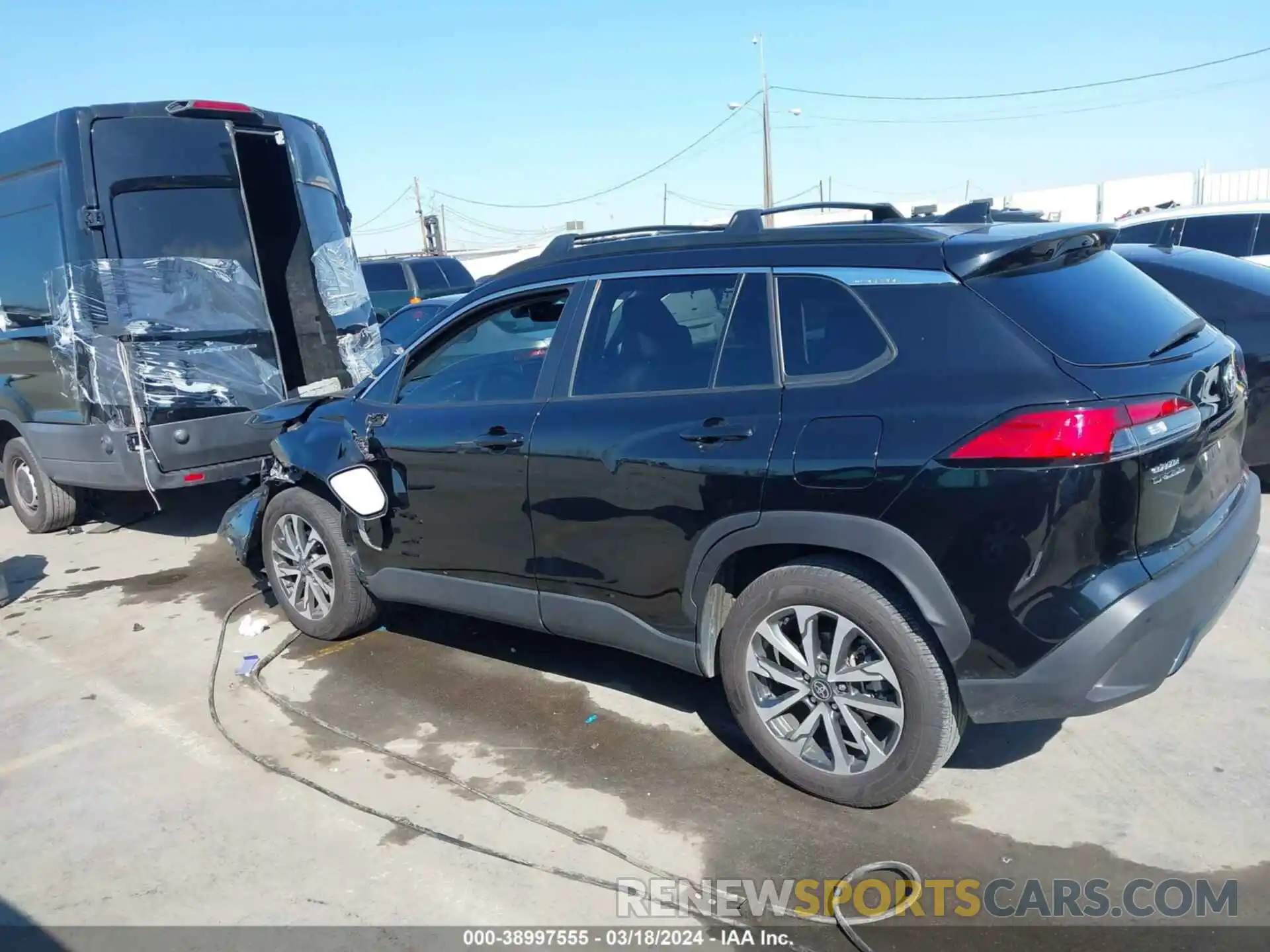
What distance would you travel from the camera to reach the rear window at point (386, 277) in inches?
561

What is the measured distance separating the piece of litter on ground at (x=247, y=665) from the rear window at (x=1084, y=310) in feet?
12.6

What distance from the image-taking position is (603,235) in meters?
4.36

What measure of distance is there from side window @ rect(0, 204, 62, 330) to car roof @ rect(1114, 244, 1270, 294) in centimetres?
686

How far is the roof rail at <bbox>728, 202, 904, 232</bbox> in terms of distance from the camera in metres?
3.70

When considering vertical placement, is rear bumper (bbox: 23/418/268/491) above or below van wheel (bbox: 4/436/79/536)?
above

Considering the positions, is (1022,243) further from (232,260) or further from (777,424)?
(232,260)

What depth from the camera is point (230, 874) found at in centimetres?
322

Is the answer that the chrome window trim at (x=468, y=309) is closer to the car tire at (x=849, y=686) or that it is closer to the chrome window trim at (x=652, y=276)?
the chrome window trim at (x=652, y=276)

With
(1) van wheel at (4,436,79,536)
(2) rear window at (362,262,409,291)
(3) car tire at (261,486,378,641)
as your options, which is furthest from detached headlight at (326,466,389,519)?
(2) rear window at (362,262,409,291)

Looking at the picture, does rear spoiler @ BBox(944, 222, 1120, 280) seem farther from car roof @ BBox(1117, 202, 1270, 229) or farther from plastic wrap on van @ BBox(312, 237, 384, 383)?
car roof @ BBox(1117, 202, 1270, 229)

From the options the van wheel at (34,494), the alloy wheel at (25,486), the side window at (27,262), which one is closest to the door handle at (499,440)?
the side window at (27,262)

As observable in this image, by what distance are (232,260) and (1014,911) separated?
6.16m

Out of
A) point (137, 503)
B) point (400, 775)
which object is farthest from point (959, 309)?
point (137, 503)

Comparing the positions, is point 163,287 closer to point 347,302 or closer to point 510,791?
point 347,302
